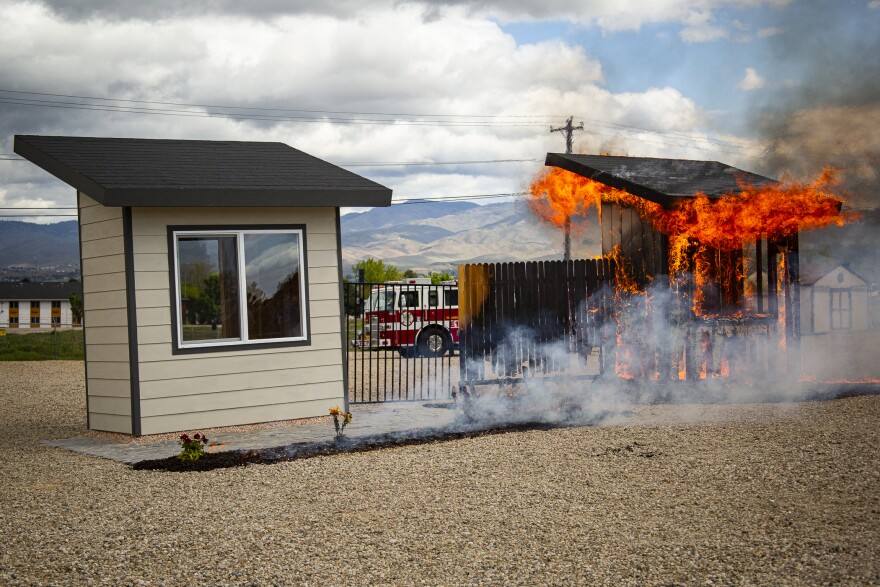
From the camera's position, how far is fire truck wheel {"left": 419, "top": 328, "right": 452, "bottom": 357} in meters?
20.6

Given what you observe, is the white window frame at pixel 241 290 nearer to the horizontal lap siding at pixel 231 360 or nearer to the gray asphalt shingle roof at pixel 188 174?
the horizontal lap siding at pixel 231 360

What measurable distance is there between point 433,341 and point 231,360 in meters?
10.7

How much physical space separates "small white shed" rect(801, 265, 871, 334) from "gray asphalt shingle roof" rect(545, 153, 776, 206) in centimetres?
1696

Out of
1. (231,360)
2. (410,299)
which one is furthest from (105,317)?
(410,299)

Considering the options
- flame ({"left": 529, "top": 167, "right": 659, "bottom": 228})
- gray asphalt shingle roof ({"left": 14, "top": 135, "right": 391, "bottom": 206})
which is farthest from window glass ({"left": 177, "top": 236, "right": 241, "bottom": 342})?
flame ({"left": 529, "top": 167, "right": 659, "bottom": 228})

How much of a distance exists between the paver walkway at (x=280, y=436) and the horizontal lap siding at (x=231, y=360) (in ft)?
1.26

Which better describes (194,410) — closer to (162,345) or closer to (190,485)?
(162,345)

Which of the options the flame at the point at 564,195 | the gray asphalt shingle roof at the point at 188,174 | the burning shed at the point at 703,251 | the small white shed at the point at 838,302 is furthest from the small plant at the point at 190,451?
the small white shed at the point at 838,302

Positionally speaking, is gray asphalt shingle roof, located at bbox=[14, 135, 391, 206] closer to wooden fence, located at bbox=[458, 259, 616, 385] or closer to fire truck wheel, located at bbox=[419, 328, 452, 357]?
wooden fence, located at bbox=[458, 259, 616, 385]

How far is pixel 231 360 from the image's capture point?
33.6 ft

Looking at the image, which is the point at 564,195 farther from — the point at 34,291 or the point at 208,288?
the point at 34,291

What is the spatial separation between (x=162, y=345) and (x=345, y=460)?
3204mm

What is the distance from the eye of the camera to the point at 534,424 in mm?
9836

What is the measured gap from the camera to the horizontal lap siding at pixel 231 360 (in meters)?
9.79
